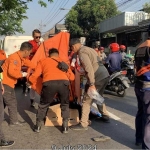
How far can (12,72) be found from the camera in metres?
5.34

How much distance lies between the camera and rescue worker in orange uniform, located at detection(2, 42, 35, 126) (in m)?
5.39

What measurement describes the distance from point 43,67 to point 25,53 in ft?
2.22

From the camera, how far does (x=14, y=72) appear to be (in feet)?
17.6

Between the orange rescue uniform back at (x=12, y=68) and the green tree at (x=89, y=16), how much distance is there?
33525 millimetres

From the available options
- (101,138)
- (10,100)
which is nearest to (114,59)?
(10,100)

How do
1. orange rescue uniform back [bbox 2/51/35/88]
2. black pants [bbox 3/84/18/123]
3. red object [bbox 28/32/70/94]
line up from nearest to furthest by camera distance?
1. orange rescue uniform back [bbox 2/51/35/88]
2. black pants [bbox 3/84/18/123]
3. red object [bbox 28/32/70/94]

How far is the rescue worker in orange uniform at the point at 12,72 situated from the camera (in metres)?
5.39

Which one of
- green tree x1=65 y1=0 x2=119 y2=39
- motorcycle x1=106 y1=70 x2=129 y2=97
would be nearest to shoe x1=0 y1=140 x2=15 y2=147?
motorcycle x1=106 y1=70 x2=129 y2=97

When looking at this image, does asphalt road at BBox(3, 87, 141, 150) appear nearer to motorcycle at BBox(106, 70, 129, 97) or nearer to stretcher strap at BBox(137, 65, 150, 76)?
stretcher strap at BBox(137, 65, 150, 76)

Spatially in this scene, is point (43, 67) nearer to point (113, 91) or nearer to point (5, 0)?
point (113, 91)

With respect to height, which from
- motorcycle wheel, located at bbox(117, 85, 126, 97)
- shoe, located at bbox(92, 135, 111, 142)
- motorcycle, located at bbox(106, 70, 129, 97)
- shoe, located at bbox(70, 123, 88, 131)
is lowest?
shoe, located at bbox(92, 135, 111, 142)

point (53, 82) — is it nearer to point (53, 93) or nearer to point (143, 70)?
point (53, 93)

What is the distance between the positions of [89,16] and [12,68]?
34581mm

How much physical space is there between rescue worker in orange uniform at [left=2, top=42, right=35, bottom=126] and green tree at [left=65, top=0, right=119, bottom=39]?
110 feet
